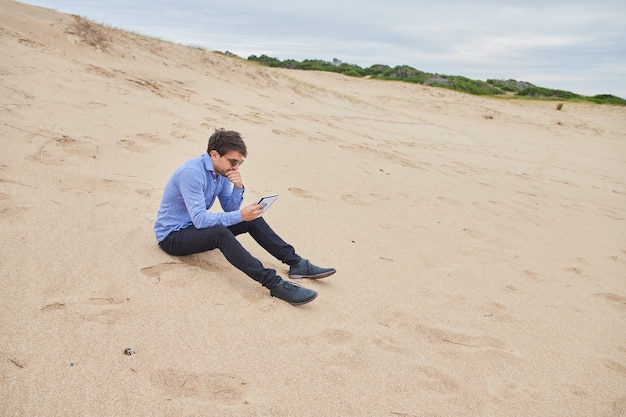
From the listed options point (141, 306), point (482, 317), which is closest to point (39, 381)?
point (141, 306)

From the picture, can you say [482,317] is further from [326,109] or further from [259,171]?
[326,109]

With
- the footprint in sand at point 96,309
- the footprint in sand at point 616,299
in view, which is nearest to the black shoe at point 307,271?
the footprint in sand at point 96,309

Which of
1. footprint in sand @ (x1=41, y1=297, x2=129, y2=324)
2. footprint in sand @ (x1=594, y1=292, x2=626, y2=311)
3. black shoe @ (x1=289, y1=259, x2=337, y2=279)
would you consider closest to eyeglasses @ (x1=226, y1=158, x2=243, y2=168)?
black shoe @ (x1=289, y1=259, x2=337, y2=279)

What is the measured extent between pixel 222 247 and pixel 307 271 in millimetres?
682

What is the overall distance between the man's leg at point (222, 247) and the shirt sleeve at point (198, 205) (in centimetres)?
5

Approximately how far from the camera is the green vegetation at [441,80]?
26197 mm

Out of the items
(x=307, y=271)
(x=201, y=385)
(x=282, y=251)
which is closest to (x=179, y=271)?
(x=282, y=251)

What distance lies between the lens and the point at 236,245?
307cm

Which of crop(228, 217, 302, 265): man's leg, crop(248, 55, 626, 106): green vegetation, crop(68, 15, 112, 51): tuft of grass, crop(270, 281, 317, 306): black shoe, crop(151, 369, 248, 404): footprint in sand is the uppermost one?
crop(248, 55, 626, 106): green vegetation

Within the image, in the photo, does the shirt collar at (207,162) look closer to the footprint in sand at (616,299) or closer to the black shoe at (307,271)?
the black shoe at (307,271)

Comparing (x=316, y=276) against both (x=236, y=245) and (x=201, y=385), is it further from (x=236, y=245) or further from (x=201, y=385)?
(x=201, y=385)

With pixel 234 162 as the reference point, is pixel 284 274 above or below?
below

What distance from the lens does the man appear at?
3.05 meters

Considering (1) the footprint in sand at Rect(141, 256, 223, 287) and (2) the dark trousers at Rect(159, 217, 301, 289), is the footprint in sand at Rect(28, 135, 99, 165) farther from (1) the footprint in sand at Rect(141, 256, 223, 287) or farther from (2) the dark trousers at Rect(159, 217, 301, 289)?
(1) the footprint in sand at Rect(141, 256, 223, 287)
